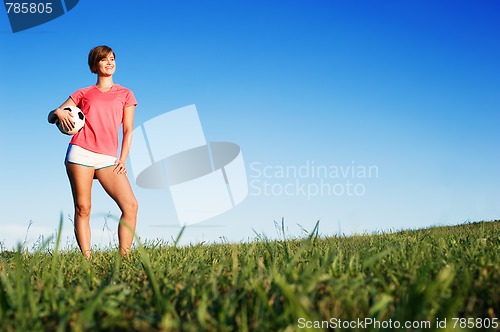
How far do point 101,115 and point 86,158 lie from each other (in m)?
0.58

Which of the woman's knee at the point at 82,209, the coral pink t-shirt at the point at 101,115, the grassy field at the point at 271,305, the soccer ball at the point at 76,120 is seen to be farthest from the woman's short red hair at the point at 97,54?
the grassy field at the point at 271,305

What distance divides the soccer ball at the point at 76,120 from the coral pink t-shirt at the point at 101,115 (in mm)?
60

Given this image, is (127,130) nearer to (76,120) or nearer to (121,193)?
(76,120)

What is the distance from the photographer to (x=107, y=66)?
6.41 m

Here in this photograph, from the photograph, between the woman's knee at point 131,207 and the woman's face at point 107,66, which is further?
the woman's face at point 107,66

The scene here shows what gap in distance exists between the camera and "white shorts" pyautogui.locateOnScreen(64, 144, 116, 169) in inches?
239

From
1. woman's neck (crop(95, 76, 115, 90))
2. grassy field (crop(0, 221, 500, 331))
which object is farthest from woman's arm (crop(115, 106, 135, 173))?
grassy field (crop(0, 221, 500, 331))

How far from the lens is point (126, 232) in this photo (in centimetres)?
619

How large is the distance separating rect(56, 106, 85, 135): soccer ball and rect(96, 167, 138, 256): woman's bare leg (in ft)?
1.89

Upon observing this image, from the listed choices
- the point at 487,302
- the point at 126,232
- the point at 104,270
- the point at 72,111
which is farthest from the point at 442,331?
the point at 72,111

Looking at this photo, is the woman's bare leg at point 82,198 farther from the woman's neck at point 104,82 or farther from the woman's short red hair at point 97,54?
the woman's short red hair at point 97,54

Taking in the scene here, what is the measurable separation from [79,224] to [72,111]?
4.66ft

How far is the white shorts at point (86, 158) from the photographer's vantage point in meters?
6.06

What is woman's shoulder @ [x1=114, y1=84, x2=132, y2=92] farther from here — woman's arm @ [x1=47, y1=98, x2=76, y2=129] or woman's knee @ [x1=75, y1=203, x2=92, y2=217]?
woman's knee @ [x1=75, y1=203, x2=92, y2=217]
